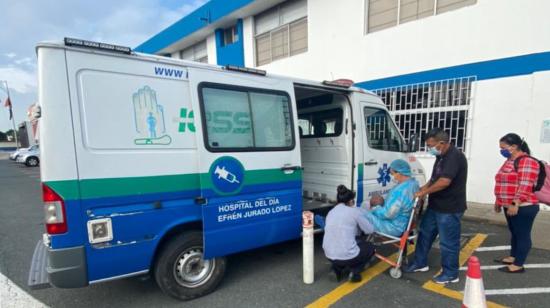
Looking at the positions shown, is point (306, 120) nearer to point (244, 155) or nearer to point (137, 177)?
point (244, 155)

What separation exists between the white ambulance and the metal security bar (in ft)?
14.9

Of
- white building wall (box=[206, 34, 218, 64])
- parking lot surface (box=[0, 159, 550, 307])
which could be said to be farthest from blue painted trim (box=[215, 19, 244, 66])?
parking lot surface (box=[0, 159, 550, 307])

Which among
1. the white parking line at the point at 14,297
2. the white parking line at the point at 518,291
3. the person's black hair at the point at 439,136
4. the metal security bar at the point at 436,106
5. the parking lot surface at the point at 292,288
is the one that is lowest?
the white parking line at the point at 518,291

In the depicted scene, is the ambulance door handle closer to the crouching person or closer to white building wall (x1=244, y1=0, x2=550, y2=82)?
the crouching person

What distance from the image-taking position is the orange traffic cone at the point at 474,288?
1.90 metres

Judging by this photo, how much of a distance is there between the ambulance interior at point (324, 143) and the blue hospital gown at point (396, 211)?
0.90m

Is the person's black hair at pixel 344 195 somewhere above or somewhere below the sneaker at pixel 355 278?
above

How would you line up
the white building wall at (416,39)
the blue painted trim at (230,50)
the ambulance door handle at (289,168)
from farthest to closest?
the blue painted trim at (230,50), the white building wall at (416,39), the ambulance door handle at (289,168)

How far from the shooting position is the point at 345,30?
8680 mm

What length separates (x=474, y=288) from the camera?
6.31ft

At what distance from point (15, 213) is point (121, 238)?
6.57m

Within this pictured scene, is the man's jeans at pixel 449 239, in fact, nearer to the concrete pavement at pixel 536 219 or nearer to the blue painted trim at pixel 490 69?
the concrete pavement at pixel 536 219

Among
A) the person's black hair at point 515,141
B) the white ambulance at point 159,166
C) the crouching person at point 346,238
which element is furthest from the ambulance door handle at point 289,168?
the person's black hair at point 515,141

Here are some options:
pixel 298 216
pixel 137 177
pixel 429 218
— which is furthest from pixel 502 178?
pixel 137 177
